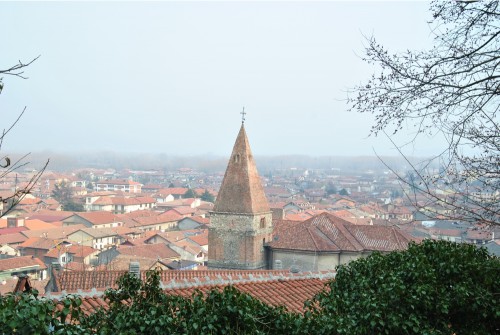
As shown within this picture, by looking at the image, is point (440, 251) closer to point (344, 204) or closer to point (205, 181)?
point (344, 204)

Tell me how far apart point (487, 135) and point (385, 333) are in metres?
2.31

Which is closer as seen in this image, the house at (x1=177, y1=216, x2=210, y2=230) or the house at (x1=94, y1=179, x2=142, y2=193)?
the house at (x1=177, y1=216, x2=210, y2=230)

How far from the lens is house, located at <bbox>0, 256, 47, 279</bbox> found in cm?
3466

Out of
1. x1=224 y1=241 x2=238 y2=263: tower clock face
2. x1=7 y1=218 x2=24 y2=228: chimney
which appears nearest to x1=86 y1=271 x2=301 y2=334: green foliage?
x1=224 y1=241 x2=238 y2=263: tower clock face

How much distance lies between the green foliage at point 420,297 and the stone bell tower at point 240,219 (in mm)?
21054

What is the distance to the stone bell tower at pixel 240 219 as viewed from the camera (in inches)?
1086

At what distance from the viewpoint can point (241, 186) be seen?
28281mm

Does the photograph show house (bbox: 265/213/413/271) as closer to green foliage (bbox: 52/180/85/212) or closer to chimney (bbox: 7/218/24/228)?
chimney (bbox: 7/218/24/228)

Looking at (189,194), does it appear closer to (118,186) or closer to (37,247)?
(118,186)

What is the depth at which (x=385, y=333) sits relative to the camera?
538cm

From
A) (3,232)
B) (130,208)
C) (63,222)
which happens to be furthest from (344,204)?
(3,232)

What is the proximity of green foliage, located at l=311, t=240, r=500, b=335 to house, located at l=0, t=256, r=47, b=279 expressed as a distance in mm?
32085

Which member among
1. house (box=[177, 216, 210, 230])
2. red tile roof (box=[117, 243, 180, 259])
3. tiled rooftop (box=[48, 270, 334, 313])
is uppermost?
tiled rooftop (box=[48, 270, 334, 313])

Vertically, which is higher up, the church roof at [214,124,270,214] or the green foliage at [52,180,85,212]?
the church roof at [214,124,270,214]
